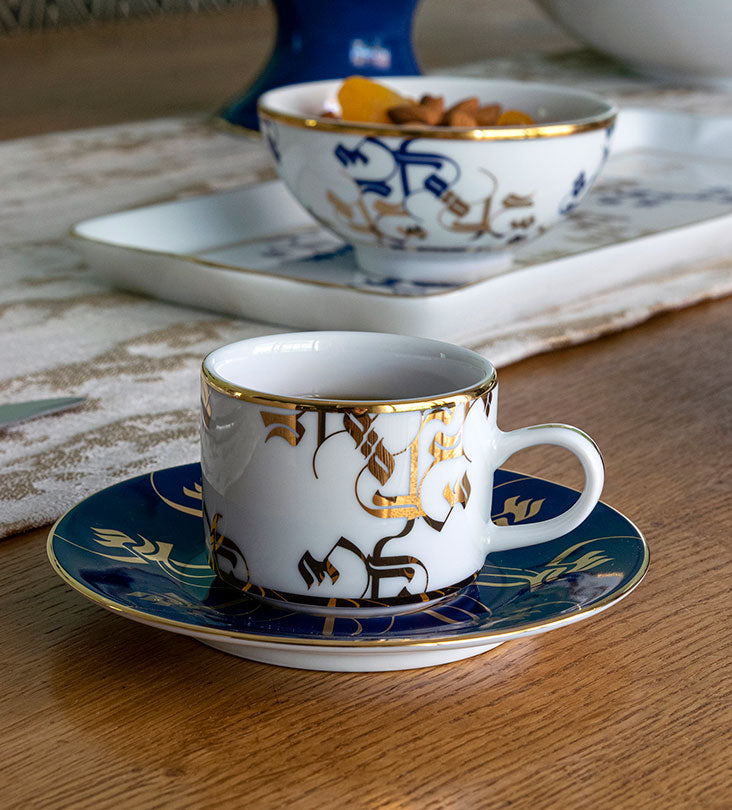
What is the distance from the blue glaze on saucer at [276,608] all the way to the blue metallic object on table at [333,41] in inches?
31.1

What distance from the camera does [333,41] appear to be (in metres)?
1.08

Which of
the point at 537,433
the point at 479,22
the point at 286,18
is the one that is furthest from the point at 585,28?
the point at 537,433

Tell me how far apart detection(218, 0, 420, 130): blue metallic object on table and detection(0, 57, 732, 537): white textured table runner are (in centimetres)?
10

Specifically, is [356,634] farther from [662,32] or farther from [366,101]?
[662,32]

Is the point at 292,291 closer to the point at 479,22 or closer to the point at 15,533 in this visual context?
the point at 15,533

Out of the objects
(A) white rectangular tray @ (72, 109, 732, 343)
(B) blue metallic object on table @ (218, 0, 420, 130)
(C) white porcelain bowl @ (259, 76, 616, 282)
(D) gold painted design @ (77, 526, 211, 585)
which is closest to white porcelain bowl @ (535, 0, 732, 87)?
(B) blue metallic object on table @ (218, 0, 420, 130)

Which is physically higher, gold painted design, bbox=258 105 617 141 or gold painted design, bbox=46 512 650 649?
gold painted design, bbox=258 105 617 141

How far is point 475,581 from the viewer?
318mm

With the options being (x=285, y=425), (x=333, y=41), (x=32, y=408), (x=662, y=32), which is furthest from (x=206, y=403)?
(x=662, y=32)

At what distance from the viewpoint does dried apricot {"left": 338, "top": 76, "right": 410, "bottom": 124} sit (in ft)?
2.02

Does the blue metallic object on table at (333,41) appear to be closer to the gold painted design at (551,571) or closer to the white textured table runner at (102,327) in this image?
the white textured table runner at (102,327)

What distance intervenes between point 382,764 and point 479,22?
1.97m

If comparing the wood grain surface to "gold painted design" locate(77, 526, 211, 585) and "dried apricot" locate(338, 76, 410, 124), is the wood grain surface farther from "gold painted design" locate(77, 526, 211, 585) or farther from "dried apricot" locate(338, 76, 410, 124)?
"dried apricot" locate(338, 76, 410, 124)

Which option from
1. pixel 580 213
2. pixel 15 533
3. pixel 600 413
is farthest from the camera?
pixel 580 213
